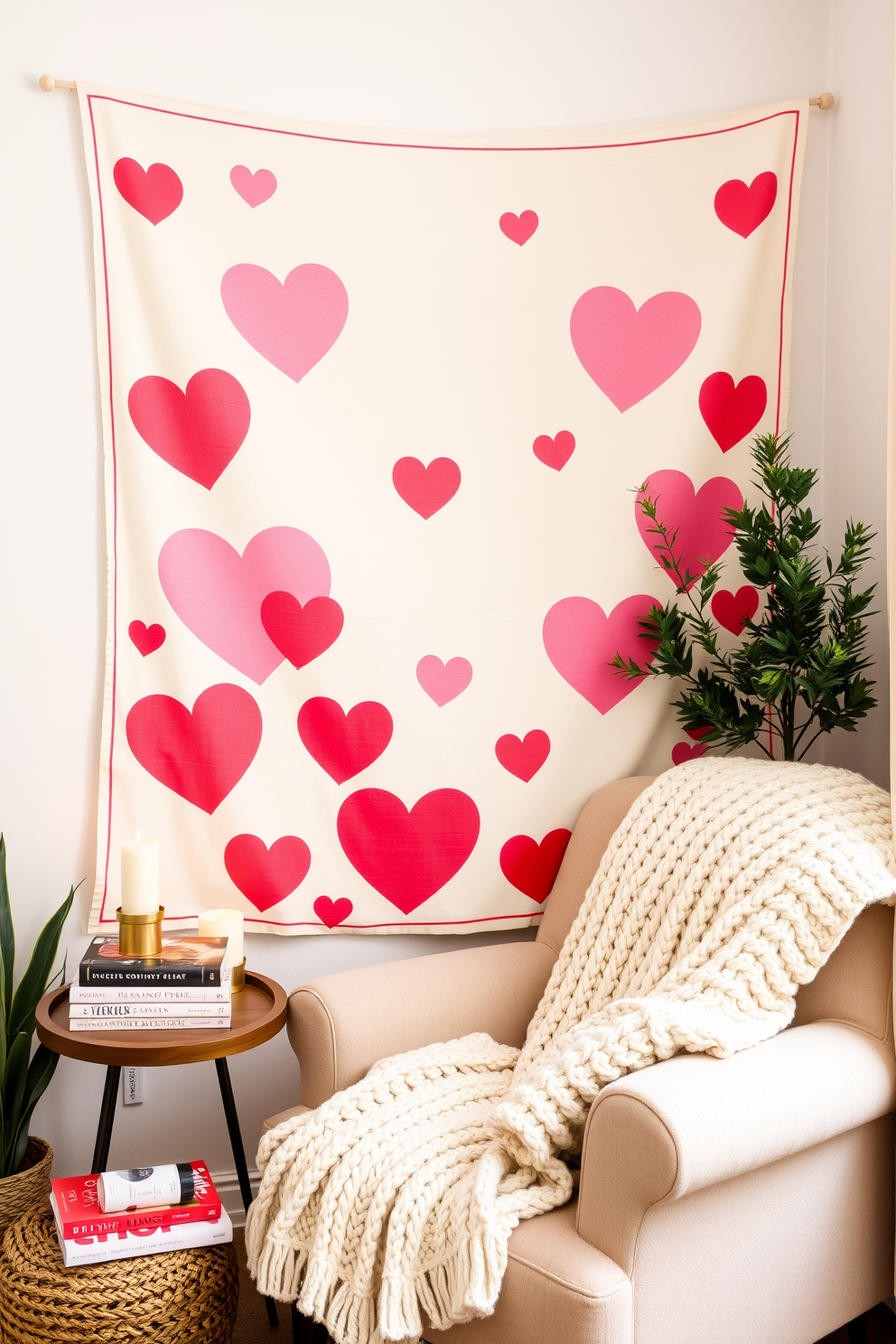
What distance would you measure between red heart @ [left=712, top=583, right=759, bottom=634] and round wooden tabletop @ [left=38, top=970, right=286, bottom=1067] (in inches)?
46.8

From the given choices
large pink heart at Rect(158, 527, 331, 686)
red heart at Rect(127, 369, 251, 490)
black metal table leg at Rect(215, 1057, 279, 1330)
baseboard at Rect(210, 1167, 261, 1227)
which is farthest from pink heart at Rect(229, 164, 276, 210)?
baseboard at Rect(210, 1167, 261, 1227)

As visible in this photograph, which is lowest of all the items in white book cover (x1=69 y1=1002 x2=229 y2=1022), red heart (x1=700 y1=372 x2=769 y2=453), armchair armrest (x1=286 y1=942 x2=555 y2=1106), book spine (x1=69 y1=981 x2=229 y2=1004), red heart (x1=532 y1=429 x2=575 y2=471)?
armchair armrest (x1=286 y1=942 x2=555 y2=1106)

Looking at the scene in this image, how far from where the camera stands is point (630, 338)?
2.08m

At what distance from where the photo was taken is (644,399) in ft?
6.85

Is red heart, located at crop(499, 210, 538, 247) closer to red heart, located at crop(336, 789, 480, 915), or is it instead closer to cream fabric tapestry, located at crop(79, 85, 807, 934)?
cream fabric tapestry, located at crop(79, 85, 807, 934)

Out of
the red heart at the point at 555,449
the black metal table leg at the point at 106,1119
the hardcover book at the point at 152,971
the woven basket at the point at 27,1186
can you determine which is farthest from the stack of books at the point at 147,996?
the red heart at the point at 555,449

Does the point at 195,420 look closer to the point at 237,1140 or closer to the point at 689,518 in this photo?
the point at 689,518

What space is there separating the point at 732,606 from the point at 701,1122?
124cm

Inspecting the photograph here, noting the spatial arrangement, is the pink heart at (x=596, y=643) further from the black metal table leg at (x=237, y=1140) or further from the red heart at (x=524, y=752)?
the black metal table leg at (x=237, y=1140)

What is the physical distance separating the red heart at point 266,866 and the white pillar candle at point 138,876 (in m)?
0.32

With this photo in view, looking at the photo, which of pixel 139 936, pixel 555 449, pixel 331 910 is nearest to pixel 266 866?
pixel 331 910

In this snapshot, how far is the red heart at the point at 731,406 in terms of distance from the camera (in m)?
2.12

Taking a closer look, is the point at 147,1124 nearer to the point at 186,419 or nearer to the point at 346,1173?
the point at 346,1173

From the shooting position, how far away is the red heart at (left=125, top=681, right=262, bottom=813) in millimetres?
1908
